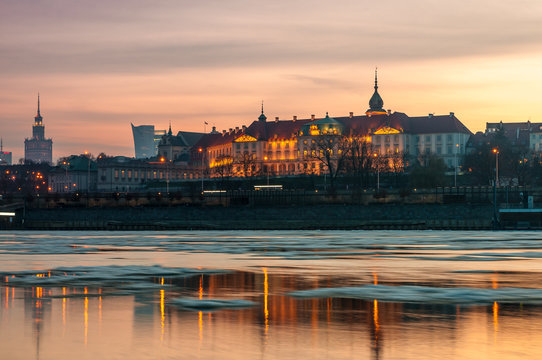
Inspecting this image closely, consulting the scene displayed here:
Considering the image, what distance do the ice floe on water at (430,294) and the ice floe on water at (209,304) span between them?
242cm

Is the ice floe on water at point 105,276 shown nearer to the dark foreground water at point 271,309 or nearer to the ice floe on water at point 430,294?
the dark foreground water at point 271,309

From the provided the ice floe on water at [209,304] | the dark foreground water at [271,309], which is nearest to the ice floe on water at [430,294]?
the dark foreground water at [271,309]

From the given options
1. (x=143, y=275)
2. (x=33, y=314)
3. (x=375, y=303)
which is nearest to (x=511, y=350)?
(x=375, y=303)

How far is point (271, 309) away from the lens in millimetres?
23234

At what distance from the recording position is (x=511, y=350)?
677 inches

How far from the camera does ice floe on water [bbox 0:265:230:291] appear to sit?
29844mm

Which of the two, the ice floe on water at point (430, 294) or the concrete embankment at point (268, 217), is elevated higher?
the ice floe on water at point (430, 294)

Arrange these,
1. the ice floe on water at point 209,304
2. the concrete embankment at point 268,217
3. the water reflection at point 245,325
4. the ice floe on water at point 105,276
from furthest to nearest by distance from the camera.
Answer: the concrete embankment at point 268,217, the ice floe on water at point 105,276, the ice floe on water at point 209,304, the water reflection at point 245,325

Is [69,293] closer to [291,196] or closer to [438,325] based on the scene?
[438,325]

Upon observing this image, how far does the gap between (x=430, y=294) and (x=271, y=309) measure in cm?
605

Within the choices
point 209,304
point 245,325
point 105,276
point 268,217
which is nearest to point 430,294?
point 209,304

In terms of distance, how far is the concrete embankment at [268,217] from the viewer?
388 ft

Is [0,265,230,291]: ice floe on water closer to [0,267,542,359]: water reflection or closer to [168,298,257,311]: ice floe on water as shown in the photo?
[0,267,542,359]: water reflection

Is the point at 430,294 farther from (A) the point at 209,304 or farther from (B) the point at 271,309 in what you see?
(A) the point at 209,304
